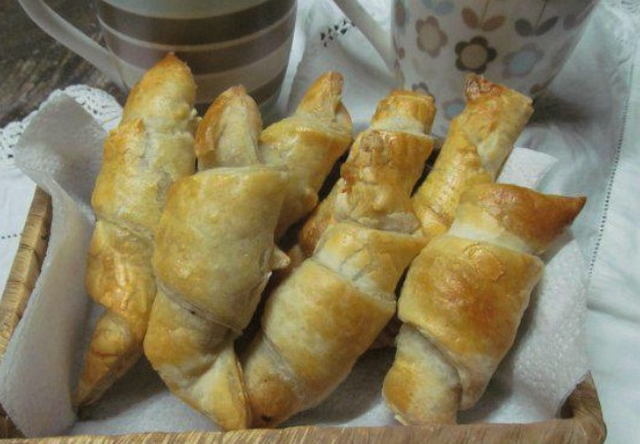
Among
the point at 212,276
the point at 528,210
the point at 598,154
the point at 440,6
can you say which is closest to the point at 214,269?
the point at 212,276

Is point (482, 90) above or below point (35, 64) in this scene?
above

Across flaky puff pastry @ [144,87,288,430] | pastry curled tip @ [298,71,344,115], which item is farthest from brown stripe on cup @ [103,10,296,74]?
flaky puff pastry @ [144,87,288,430]

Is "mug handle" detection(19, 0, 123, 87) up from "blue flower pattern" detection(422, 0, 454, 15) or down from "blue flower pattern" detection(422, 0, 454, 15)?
down

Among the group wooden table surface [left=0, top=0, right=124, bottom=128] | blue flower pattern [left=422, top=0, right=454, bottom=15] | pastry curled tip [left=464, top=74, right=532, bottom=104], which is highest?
blue flower pattern [left=422, top=0, right=454, bottom=15]

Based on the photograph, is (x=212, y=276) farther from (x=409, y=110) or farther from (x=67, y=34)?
(x=67, y=34)

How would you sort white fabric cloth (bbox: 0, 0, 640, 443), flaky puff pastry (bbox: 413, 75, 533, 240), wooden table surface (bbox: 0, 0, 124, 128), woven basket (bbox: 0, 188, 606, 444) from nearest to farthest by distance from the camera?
woven basket (bbox: 0, 188, 606, 444) < flaky puff pastry (bbox: 413, 75, 533, 240) < white fabric cloth (bbox: 0, 0, 640, 443) < wooden table surface (bbox: 0, 0, 124, 128)

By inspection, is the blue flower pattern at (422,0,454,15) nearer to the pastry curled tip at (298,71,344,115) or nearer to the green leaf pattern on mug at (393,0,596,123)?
the green leaf pattern on mug at (393,0,596,123)

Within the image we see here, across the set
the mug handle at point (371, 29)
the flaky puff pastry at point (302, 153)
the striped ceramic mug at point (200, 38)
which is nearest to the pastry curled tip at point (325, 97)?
the flaky puff pastry at point (302, 153)
